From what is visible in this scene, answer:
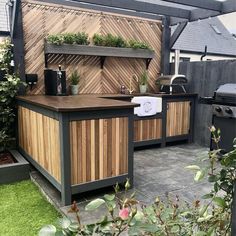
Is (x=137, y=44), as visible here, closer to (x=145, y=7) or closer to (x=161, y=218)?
(x=145, y=7)

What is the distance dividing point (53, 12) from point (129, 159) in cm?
329

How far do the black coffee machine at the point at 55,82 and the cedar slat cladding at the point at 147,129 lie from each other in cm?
159

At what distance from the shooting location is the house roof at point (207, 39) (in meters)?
11.2

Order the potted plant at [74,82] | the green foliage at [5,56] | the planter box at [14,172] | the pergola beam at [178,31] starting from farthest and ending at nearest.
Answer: the pergola beam at [178,31], the potted plant at [74,82], the green foliage at [5,56], the planter box at [14,172]

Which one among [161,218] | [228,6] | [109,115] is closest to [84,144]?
[109,115]

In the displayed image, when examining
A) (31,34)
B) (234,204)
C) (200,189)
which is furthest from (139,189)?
(31,34)

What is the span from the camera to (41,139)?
11.6ft

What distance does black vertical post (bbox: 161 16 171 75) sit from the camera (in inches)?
249

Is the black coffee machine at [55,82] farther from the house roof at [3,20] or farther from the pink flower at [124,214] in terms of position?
the pink flower at [124,214]

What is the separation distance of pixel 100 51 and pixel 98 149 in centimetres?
273

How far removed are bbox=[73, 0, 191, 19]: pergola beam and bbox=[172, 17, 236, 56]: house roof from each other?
495cm

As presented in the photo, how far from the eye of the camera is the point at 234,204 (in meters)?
0.94

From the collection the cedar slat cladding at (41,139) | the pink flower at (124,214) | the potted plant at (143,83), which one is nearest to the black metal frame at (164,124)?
the potted plant at (143,83)

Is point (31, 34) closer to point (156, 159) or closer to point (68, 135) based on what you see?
point (68, 135)
